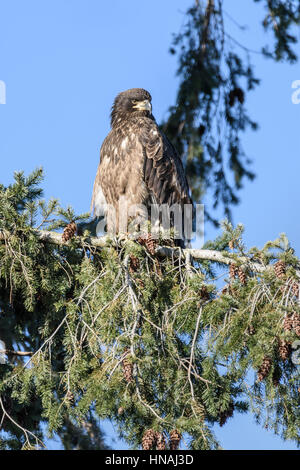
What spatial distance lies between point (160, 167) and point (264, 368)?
3311 mm

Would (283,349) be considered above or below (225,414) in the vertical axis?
above

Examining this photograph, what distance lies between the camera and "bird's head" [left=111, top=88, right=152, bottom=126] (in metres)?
7.39

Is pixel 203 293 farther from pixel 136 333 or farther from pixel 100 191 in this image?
pixel 100 191

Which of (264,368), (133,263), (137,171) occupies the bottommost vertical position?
(264,368)

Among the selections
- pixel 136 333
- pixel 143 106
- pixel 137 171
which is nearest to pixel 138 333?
pixel 136 333

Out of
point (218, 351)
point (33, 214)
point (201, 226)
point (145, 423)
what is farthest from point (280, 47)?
point (145, 423)

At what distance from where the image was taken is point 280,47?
7.00m

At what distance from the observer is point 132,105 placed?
7.48 metres

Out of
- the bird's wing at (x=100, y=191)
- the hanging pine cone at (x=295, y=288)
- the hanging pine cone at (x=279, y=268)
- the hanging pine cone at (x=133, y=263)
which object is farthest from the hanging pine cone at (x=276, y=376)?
the bird's wing at (x=100, y=191)

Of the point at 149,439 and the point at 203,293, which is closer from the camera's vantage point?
the point at 149,439

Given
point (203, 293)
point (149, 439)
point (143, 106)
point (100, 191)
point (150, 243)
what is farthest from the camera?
point (143, 106)

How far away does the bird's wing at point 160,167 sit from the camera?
6871 mm
